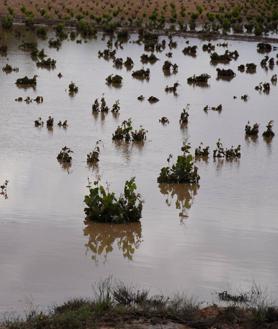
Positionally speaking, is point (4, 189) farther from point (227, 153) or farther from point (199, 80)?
point (199, 80)

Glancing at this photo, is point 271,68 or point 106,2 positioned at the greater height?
point 106,2

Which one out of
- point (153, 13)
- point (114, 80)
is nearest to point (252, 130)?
point (114, 80)

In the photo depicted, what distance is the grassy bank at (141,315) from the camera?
289 inches

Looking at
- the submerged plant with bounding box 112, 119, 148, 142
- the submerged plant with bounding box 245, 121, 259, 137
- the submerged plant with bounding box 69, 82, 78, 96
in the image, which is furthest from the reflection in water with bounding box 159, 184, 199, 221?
the submerged plant with bounding box 69, 82, 78, 96

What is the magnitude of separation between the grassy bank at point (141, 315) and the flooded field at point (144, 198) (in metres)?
0.85

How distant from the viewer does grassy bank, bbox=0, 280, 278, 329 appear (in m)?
7.33

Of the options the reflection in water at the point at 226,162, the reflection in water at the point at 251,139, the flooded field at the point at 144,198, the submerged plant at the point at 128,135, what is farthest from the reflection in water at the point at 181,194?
the reflection in water at the point at 251,139

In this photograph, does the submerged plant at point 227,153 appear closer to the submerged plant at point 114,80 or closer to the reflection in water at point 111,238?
the reflection in water at point 111,238

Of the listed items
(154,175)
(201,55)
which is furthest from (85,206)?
(201,55)

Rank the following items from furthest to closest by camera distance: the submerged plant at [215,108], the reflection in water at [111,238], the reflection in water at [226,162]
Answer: the submerged plant at [215,108]
the reflection in water at [226,162]
the reflection in water at [111,238]

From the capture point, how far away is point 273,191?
14000 mm

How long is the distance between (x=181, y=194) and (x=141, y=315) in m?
6.02

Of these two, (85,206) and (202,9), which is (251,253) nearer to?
(85,206)

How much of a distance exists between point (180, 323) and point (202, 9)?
145 ft
